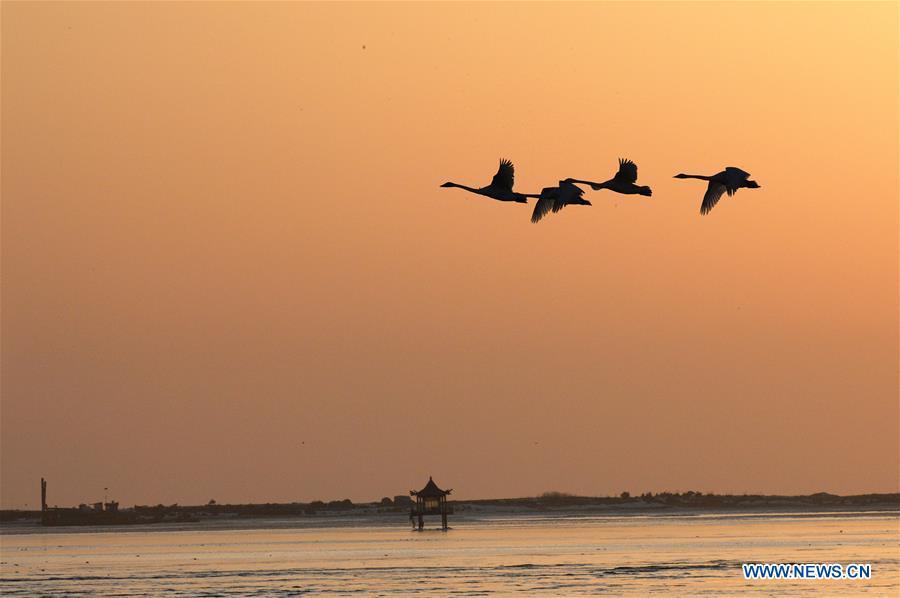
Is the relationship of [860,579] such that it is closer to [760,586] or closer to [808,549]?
[760,586]

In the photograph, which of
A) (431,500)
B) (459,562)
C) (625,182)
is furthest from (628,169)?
(431,500)

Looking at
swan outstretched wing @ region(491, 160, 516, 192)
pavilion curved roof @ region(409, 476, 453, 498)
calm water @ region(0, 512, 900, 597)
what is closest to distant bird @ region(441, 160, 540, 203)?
swan outstretched wing @ region(491, 160, 516, 192)

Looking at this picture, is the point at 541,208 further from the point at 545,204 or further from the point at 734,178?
the point at 734,178

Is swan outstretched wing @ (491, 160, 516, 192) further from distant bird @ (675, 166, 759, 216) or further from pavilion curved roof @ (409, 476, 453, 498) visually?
pavilion curved roof @ (409, 476, 453, 498)

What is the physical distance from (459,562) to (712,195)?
4969cm

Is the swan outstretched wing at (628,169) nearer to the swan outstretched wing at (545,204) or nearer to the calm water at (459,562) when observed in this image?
the swan outstretched wing at (545,204)

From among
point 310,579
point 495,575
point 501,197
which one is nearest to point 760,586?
point 495,575

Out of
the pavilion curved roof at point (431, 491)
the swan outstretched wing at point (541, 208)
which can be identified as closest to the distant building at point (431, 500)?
the pavilion curved roof at point (431, 491)

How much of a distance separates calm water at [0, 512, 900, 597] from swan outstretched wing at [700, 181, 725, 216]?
2782 cm

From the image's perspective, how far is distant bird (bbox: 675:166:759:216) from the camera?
37.0m

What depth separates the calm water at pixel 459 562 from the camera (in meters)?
67.3

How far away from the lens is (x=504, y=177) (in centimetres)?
3819

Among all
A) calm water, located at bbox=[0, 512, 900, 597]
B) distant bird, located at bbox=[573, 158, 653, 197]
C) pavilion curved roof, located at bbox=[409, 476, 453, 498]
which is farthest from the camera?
pavilion curved roof, located at bbox=[409, 476, 453, 498]

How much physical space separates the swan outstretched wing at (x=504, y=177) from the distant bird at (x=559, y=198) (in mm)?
772
